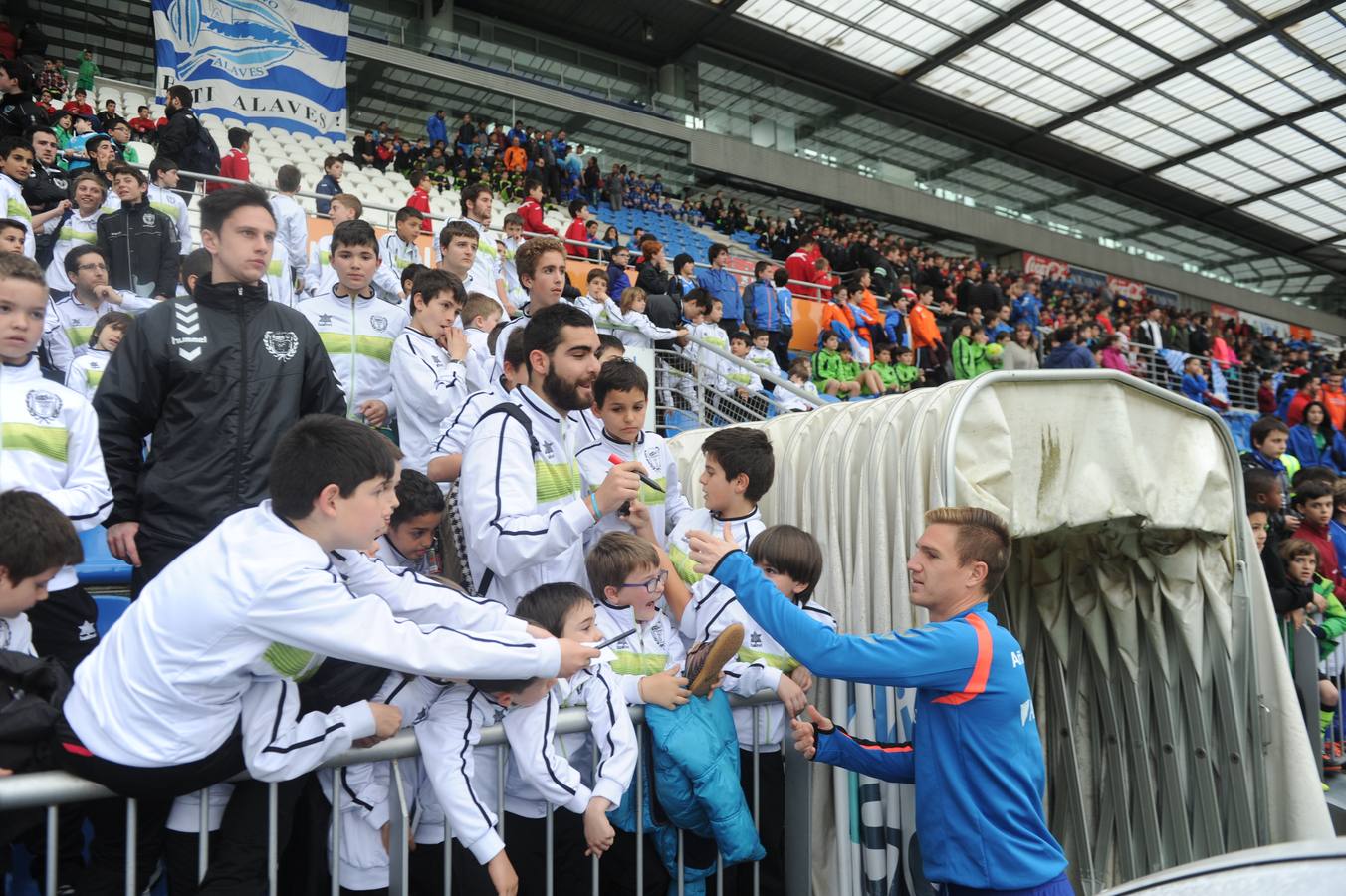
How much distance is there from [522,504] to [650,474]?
29.4 inches

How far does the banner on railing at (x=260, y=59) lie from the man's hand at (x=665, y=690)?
16.4m

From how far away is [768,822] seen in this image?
2916 mm

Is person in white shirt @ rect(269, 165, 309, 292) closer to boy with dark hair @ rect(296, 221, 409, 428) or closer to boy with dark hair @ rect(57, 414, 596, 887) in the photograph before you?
boy with dark hair @ rect(296, 221, 409, 428)

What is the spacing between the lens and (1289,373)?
20.4m

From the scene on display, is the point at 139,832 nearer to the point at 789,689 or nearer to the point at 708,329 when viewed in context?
the point at 789,689

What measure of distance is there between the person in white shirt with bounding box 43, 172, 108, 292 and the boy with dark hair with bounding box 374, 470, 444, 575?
19.1 feet

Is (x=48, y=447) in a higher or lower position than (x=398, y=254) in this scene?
lower

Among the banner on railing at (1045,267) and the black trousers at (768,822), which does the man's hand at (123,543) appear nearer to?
the black trousers at (768,822)

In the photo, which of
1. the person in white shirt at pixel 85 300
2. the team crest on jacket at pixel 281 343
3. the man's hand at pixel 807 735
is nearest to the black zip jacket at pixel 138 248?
the person in white shirt at pixel 85 300

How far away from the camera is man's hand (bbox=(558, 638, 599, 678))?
2.15 m

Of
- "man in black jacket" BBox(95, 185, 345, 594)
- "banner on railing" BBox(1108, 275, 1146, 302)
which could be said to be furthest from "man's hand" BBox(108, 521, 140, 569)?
"banner on railing" BBox(1108, 275, 1146, 302)

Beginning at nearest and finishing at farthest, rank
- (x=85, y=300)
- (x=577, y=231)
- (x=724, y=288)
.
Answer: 1. (x=85, y=300)
2. (x=724, y=288)
3. (x=577, y=231)

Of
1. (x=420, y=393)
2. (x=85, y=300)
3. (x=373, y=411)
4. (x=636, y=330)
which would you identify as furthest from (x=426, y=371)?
(x=636, y=330)

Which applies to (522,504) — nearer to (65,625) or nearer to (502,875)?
(502,875)
